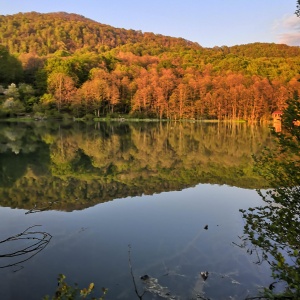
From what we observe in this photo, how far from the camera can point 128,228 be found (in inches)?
312

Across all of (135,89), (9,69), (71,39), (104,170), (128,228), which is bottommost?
(104,170)

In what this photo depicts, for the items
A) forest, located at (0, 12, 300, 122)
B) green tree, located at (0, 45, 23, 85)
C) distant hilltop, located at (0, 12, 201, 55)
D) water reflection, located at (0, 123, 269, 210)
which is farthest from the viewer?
distant hilltop, located at (0, 12, 201, 55)

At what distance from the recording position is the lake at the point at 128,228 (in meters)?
5.35

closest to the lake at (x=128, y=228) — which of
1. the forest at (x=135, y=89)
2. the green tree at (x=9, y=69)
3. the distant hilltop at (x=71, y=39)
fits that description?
the forest at (x=135, y=89)

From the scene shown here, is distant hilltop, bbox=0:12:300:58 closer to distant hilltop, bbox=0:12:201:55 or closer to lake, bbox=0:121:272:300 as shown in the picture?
distant hilltop, bbox=0:12:201:55

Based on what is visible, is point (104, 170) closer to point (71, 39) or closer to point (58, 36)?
point (58, 36)

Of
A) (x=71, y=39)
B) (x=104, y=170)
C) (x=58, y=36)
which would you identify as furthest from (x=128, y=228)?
(x=71, y=39)

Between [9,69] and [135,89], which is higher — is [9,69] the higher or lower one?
→ the higher one

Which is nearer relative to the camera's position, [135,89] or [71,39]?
[135,89]

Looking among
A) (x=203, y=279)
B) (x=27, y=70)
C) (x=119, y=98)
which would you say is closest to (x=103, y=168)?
(x=203, y=279)

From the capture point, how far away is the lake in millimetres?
5352

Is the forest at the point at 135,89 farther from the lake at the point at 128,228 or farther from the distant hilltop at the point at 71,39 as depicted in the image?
the lake at the point at 128,228

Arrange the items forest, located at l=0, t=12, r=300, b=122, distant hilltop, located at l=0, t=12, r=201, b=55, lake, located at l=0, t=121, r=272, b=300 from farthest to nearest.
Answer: distant hilltop, located at l=0, t=12, r=201, b=55 → forest, located at l=0, t=12, r=300, b=122 → lake, located at l=0, t=121, r=272, b=300

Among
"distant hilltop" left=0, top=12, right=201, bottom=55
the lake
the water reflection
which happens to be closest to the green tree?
"distant hilltop" left=0, top=12, right=201, bottom=55
